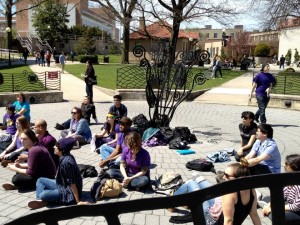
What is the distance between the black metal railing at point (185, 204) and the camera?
A: 1033 millimetres

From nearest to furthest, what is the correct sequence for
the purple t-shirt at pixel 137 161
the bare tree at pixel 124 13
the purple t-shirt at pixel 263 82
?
the purple t-shirt at pixel 137 161, the purple t-shirt at pixel 263 82, the bare tree at pixel 124 13

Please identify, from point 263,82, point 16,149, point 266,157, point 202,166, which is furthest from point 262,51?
point 266,157

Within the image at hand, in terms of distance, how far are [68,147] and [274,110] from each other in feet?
39.2

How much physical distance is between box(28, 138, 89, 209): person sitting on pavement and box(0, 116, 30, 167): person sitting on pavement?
6.06ft

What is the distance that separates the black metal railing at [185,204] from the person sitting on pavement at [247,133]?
6.37 metres

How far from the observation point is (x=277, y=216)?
115cm

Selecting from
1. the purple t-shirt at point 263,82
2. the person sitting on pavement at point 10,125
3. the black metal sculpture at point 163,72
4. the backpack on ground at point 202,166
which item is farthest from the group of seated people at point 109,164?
the purple t-shirt at point 263,82

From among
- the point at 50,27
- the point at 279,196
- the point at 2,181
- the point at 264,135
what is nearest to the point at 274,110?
the point at 264,135

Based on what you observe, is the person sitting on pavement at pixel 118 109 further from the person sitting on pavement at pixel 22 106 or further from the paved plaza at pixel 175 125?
the person sitting on pavement at pixel 22 106

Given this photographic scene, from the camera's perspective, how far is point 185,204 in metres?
1.11

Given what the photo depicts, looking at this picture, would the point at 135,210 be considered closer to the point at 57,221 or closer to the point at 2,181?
the point at 57,221

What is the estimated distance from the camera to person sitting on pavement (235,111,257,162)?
7.36 meters

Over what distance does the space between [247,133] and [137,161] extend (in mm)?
2779

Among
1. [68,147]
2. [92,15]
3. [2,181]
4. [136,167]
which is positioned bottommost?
[2,181]
